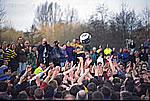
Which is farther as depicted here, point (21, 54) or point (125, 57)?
point (125, 57)

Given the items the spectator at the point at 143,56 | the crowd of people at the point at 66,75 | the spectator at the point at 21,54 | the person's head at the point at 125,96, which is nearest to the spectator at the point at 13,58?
the crowd of people at the point at 66,75

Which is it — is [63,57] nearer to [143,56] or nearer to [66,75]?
[66,75]

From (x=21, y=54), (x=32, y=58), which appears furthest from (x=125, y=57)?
(x=21, y=54)

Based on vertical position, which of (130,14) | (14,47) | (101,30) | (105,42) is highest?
(130,14)

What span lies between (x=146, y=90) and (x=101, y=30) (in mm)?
12988

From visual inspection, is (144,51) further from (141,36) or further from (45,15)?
(45,15)

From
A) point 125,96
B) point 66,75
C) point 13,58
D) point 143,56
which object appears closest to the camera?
point 125,96

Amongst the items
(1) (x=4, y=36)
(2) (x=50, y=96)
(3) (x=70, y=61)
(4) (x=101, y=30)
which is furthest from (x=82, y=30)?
(2) (x=50, y=96)

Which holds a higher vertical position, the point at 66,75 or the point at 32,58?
the point at 32,58

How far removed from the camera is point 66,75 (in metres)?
4.66

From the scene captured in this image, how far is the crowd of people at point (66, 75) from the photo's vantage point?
321 centimetres

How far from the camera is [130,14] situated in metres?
16.4

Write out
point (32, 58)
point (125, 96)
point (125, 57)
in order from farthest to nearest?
point (125, 57) < point (32, 58) < point (125, 96)

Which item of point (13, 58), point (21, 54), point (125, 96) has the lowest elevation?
point (125, 96)
